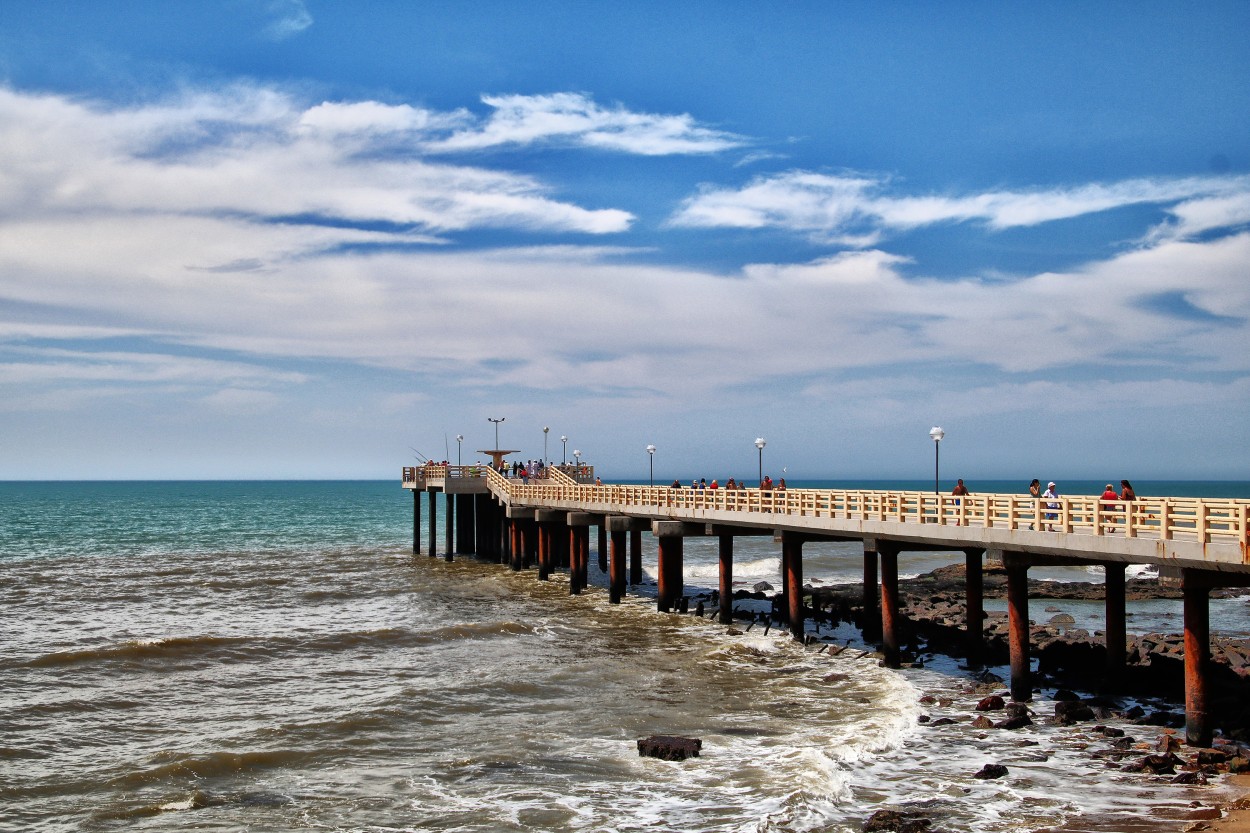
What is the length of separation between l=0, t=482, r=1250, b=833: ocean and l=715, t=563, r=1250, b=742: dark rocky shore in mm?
1185

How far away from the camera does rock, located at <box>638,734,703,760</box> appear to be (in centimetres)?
1650

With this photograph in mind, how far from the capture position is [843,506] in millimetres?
24500

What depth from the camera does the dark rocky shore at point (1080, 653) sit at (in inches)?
726

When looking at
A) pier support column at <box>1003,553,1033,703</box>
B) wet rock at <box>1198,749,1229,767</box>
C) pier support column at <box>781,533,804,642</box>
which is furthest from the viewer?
pier support column at <box>781,533,804,642</box>

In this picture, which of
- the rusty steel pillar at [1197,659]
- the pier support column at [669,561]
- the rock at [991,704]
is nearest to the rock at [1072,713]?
the rock at [991,704]

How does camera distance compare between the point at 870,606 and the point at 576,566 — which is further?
the point at 576,566

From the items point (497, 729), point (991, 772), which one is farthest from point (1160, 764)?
point (497, 729)

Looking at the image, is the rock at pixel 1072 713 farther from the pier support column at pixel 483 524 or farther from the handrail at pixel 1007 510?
the pier support column at pixel 483 524

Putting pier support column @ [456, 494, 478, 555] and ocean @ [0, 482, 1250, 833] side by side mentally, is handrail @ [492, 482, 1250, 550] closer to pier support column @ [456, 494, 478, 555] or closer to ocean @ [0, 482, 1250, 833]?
ocean @ [0, 482, 1250, 833]

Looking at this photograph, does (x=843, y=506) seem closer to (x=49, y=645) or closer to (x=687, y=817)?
(x=687, y=817)

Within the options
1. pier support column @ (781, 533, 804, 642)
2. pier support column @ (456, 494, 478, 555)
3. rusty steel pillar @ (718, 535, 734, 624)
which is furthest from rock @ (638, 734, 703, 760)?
pier support column @ (456, 494, 478, 555)

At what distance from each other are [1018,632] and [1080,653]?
4.38 metres

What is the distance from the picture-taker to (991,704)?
62.6ft

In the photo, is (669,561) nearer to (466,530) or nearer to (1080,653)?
(1080,653)
